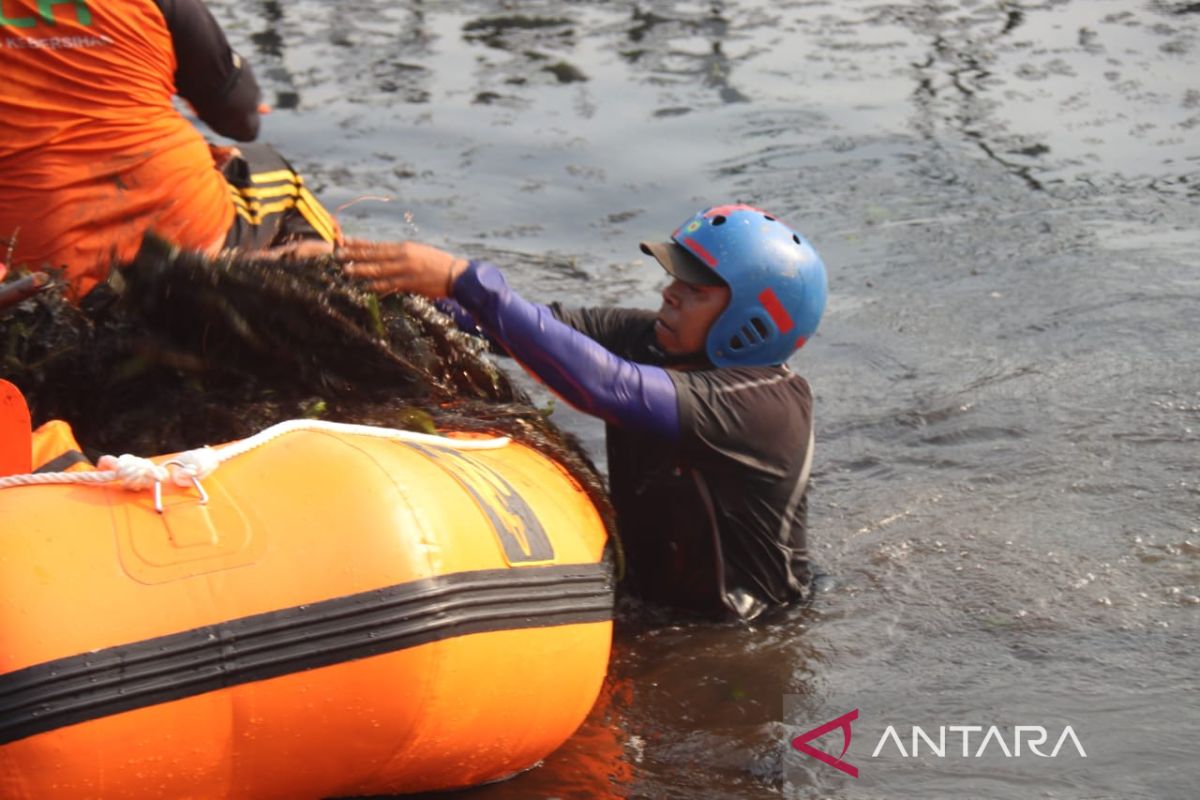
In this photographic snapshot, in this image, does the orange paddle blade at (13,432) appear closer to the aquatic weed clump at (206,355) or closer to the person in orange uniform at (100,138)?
the aquatic weed clump at (206,355)

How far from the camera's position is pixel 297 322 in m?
4.36

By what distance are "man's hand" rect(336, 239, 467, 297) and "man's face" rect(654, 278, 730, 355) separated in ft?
2.77

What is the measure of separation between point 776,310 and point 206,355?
5.42 ft

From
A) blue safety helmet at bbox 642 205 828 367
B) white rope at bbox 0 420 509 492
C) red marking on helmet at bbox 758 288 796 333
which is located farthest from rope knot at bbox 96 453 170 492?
red marking on helmet at bbox 758 288 796 333

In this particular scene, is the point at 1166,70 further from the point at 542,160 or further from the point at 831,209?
the point at 542,160

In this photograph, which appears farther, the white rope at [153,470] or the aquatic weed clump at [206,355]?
the aquatic weed clump at [206,355]

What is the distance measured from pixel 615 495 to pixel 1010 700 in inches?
50.9

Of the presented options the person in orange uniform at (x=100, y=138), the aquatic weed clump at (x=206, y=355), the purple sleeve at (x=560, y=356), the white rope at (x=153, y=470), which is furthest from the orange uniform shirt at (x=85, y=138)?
the white rope at (x=153, y=470)

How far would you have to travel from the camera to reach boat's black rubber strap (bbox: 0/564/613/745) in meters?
3.32

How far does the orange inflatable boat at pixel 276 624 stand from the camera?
11.0 feet

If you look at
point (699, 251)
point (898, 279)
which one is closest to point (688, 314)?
point (699, 251)

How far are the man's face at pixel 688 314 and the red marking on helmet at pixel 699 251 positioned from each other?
8 cm

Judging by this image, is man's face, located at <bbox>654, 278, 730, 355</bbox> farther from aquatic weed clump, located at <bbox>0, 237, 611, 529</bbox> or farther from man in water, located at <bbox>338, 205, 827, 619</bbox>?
aquatic weed clump, located at <bbox>0, 237, 611, 529</bbox>

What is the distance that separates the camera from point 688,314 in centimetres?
505
